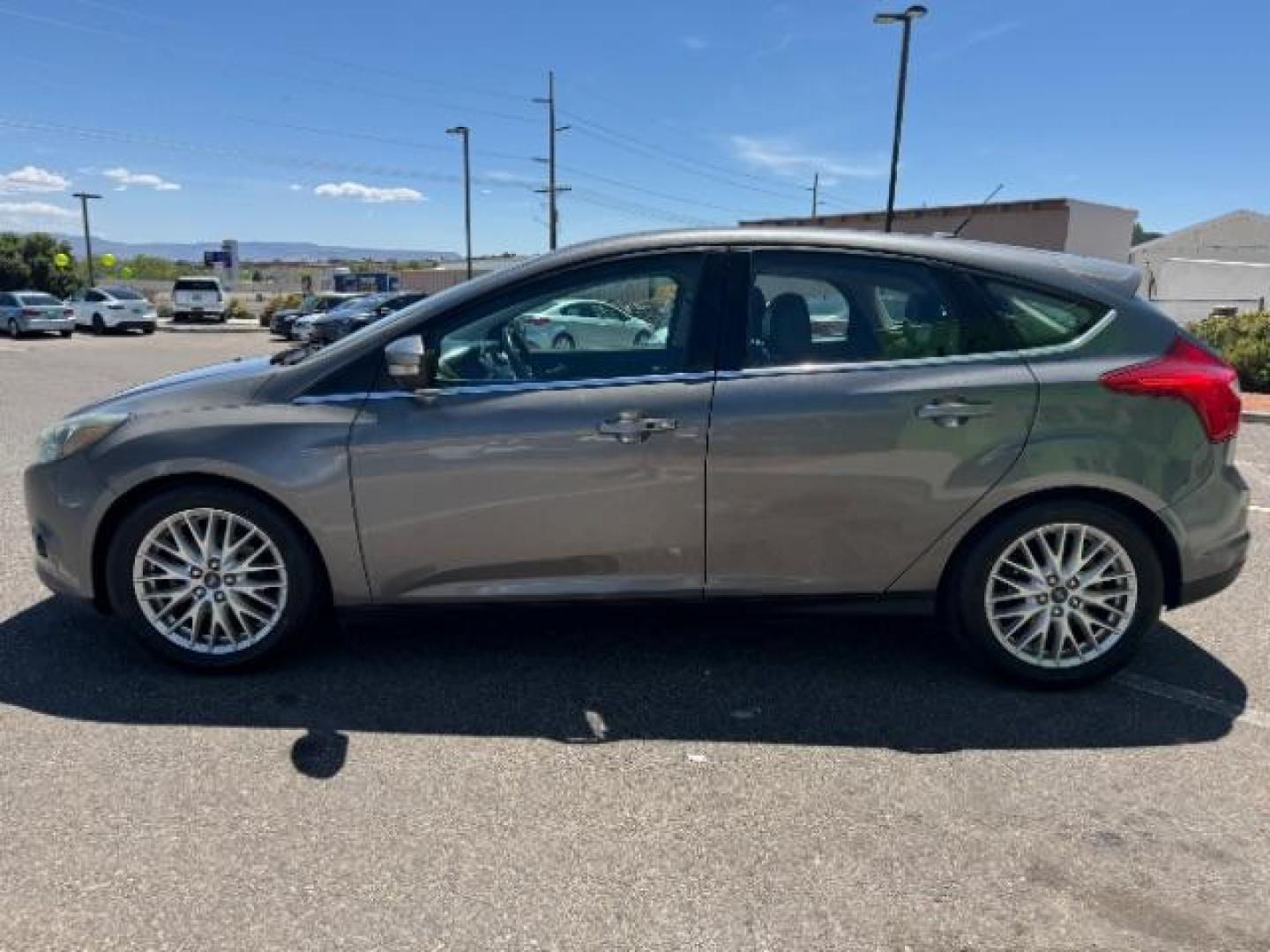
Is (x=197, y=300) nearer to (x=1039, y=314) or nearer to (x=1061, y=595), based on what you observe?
(x=1039, y=314)

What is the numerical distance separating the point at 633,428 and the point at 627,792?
124cm

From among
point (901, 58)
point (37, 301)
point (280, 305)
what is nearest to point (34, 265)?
point (280, 305)

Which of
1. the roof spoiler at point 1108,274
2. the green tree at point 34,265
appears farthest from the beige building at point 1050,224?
the green tree at point 34,265

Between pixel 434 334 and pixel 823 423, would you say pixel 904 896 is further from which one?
pixel 434 334

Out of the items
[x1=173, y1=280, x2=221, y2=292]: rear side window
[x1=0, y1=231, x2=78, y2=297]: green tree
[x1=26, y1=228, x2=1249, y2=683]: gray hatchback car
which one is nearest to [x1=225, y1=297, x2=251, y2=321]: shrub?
[x1=173, y1=280, x2=221, y2=292]: rear side window

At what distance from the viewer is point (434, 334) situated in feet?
11.4

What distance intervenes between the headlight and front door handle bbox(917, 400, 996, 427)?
2996mm

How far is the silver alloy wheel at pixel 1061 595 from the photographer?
3463 millimetres

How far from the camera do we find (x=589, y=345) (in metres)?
3.65

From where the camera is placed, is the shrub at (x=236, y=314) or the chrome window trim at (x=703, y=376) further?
the shrub at (x=236, y=314)

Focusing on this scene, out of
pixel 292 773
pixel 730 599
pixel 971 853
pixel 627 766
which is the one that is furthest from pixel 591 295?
pixel 971 853

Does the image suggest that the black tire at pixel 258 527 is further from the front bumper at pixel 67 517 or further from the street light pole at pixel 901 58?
the street light pole at pixel 901 58

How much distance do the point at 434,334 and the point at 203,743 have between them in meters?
1.63

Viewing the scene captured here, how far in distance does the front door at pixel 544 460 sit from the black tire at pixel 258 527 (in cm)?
28
